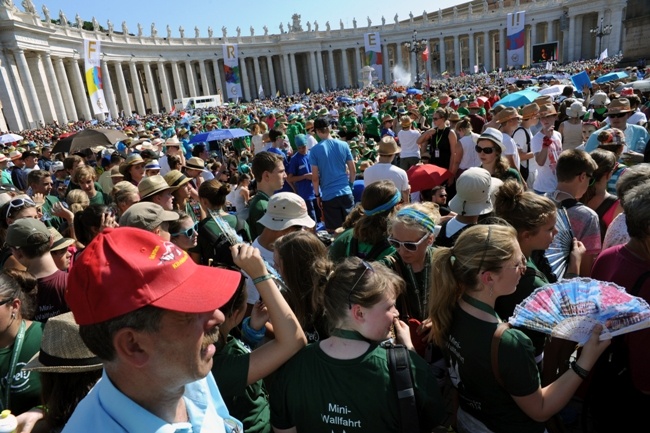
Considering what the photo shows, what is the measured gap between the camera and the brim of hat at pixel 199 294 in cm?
137

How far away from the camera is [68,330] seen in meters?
1.91

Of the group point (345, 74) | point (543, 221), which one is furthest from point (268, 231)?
point (345, 74)

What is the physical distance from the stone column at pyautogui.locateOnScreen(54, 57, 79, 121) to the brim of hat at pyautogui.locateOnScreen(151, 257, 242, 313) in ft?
177

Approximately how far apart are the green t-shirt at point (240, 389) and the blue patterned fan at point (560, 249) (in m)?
2.27

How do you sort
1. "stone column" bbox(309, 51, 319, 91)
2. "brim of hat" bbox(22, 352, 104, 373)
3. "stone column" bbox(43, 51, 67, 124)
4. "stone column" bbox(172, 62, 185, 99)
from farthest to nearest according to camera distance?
"stone column" bbox(309, 51, 319, 91)
"stone column" bbox(172, 62, 185, 99)
"stone column" bbox(43, 51, 67, 124)
"brim of hat" bbox(22, 352, 104, 373)

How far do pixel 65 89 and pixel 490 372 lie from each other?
183ft

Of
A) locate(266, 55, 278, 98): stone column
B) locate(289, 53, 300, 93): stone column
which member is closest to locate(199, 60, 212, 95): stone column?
locate(266, 55, 278, 98): stone column

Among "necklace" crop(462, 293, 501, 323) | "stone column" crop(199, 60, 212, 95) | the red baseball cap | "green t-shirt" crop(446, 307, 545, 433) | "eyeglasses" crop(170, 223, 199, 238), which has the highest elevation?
"stone column" crop(199, 60, 212, 95)

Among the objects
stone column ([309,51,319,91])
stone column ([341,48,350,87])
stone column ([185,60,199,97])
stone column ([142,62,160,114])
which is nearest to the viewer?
stone column ([142,62,160,114])

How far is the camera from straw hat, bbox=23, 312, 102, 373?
183 centimetres

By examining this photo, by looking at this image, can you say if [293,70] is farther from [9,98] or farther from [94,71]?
[94,71]

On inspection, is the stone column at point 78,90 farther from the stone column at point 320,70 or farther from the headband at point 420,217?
the headband at point 420,217

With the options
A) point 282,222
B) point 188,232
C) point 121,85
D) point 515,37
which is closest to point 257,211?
point 188,232

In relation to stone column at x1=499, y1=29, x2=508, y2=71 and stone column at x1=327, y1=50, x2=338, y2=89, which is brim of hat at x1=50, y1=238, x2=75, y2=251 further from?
stone column at x1=327, y1=50, x2=338, y2=89
